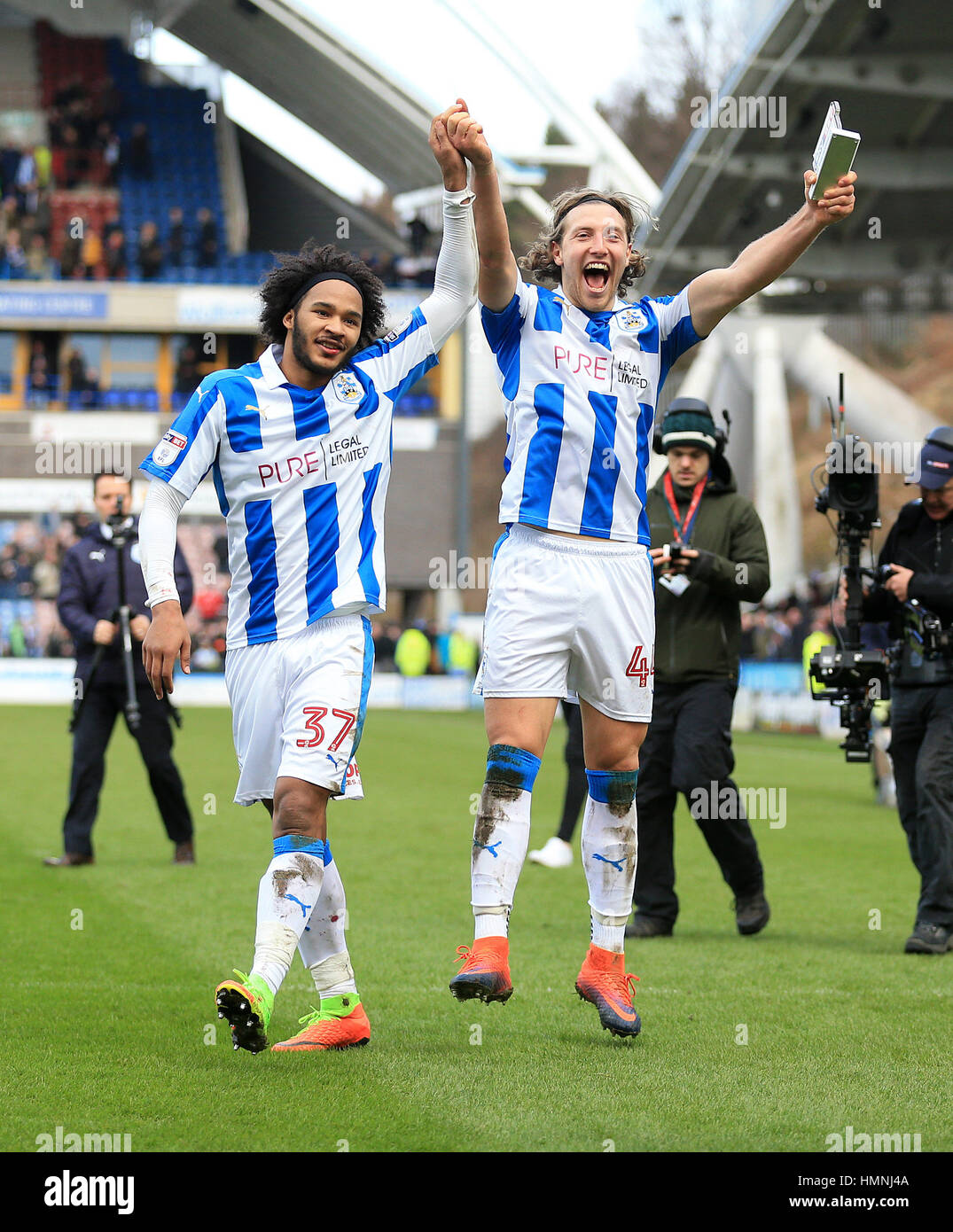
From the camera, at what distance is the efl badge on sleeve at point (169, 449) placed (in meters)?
4.84

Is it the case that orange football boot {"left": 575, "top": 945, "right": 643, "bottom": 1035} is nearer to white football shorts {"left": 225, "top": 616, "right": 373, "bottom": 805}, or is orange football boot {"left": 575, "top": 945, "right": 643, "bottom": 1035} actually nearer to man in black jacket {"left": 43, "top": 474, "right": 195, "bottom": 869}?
white football shorts {"left": 225, "top": 616, "right": 373, "bottom": 805}

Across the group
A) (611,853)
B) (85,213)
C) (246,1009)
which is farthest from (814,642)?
(85,213)

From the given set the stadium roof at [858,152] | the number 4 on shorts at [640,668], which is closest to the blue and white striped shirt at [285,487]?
the number 4 on shorts at [640,668]

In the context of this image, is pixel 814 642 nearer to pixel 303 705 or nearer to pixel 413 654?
pixel 413 654

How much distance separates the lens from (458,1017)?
545 centimetres

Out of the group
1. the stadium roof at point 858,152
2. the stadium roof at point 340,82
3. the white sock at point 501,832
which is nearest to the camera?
the white sock at point 501,832

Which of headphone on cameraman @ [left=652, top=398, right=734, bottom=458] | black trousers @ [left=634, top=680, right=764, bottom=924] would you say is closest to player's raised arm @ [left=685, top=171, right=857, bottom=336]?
headphone on cameraman @ [left=652, top=398, right=734, bottom=458]

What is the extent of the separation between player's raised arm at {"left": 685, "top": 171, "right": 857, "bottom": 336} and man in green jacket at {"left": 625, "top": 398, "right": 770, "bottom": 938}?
90.4 inches

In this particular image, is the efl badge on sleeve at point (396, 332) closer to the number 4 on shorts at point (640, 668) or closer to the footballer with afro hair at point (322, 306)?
the footballer with afro hair at point (322, 306)

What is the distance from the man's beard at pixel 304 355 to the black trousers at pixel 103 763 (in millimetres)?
5035

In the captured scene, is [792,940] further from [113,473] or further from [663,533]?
[113,473]

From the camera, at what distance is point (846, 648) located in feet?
22.7

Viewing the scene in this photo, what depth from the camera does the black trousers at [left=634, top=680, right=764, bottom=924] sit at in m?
7.30

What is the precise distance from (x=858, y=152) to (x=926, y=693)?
16521mm
